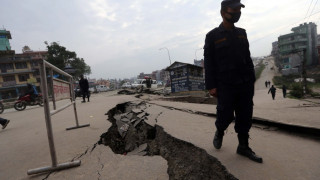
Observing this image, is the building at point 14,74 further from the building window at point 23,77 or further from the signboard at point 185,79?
the signboard at point 185,79

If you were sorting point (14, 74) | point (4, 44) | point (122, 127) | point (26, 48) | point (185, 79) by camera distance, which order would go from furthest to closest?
1. point (26, 48)
2. point (4, 44)
3. point (14, 74)
4. point (185, 79)
5. point (122, 127)

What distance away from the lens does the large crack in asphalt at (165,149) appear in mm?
2123

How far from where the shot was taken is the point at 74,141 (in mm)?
3668

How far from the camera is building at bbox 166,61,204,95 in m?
16.0

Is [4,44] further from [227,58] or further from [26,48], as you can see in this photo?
[227,58]

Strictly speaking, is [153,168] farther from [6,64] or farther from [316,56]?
[316,56]

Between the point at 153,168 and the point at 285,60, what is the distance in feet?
233

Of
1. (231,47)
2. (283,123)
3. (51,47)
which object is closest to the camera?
(231,47)

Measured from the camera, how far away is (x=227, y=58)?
2256 millimetres

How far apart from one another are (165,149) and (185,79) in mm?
13272

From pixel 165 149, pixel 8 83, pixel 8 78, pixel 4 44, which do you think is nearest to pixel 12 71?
pixel 8 78

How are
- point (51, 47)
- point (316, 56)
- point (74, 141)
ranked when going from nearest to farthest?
point (74, 141) < point (51, 47) < point (316, 56)

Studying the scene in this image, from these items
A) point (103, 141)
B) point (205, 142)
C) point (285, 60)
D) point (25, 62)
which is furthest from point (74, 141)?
point (285, 60)

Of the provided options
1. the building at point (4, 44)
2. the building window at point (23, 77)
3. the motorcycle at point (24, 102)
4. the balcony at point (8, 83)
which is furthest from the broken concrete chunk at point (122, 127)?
the building at point (4, 44)
